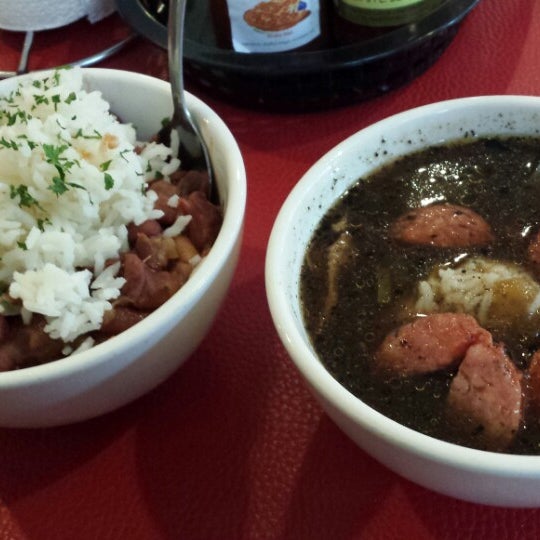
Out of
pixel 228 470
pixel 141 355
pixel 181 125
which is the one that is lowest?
pixel 228 470

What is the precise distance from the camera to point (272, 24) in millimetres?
1359

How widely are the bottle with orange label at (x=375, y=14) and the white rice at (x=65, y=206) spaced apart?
59 cm

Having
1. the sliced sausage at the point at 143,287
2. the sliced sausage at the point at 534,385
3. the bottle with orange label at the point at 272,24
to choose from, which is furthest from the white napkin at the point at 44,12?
the sliced sausage at the point at 534,385

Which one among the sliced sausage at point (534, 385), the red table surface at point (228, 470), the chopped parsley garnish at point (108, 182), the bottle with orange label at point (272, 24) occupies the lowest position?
the red table surface at point (228, 470)

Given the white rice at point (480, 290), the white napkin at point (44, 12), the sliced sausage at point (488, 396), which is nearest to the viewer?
the sliced sausage at point (488, 396)

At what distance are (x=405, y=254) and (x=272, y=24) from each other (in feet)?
2.13

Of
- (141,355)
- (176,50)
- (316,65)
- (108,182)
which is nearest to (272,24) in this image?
(316,65)

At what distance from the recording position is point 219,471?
3.16 feet

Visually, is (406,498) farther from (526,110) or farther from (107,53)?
(107,53)

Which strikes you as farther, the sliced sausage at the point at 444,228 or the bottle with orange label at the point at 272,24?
the bottle with orange label at the point at 272,24

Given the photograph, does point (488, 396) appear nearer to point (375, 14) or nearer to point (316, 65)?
point (316, 65)

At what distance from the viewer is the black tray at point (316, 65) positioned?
1312 millimetres

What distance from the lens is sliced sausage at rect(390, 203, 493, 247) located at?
0.95 m

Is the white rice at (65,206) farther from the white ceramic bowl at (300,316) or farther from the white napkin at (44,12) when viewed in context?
the white napkin at (44,12)
